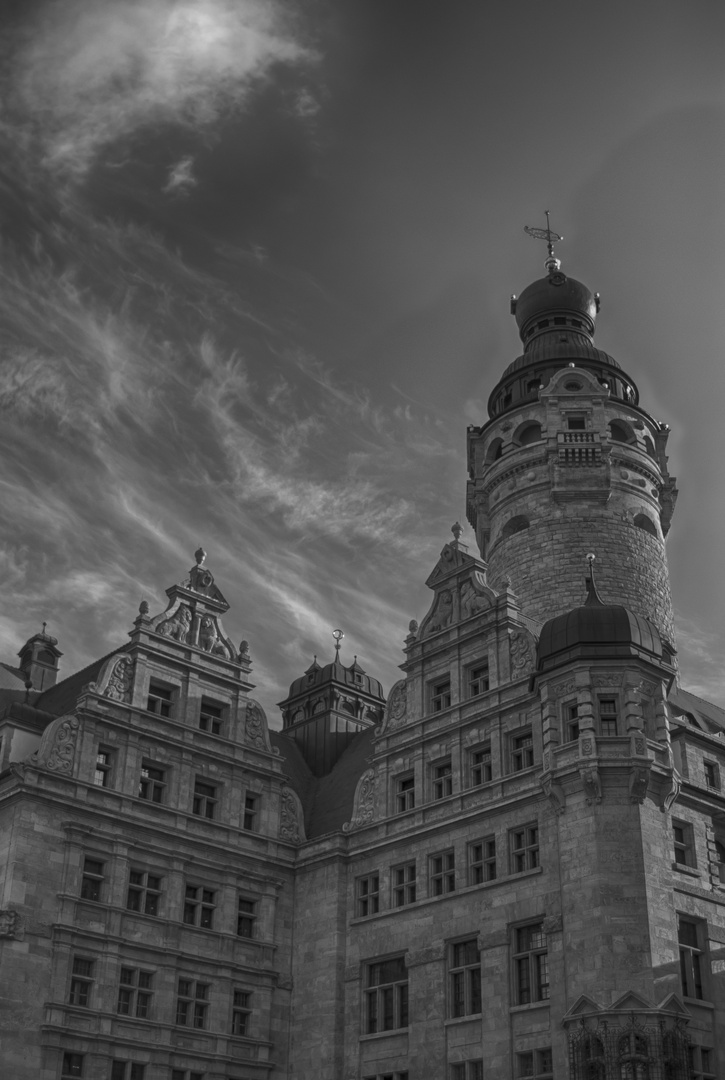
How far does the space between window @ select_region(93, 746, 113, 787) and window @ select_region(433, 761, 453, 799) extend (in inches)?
446

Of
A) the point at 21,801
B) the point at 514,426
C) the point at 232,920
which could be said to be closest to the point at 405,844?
the point at 232,920

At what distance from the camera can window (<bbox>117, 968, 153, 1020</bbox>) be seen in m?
41.2

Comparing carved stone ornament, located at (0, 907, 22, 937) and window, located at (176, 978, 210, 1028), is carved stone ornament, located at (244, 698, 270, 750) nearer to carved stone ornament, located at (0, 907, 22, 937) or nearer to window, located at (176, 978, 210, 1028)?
window, located at (176, 978, 210, 1028)

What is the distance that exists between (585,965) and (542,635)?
1067cm

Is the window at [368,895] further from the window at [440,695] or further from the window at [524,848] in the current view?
the window at [524,848]

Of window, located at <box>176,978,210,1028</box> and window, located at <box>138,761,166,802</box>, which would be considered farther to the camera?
window, located at <box>138,761,166,802</box>

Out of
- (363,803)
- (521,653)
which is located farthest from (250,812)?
(521,653)

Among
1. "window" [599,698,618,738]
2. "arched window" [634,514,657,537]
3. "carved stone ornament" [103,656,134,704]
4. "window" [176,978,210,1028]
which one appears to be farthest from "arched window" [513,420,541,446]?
"window" [176,978,210,1028]

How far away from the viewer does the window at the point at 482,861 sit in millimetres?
41062

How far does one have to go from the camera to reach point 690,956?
36844mm

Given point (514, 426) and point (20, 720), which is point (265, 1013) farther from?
point (514, 426)

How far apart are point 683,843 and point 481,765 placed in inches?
286

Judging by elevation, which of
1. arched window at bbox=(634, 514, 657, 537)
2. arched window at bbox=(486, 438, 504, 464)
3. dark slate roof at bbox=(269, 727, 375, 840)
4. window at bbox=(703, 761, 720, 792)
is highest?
arched window at bbox=(486, 438, 504, 464)

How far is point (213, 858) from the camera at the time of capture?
150 ft
